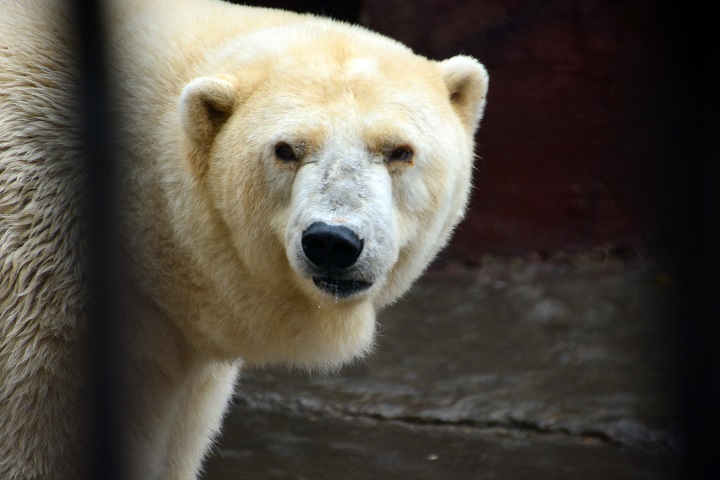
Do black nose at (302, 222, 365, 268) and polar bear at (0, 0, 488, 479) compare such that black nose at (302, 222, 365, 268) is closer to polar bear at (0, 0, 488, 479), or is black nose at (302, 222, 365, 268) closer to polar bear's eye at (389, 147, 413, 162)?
polar bear at (0, 0, 488, 479)

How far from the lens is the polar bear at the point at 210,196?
2.52 meters

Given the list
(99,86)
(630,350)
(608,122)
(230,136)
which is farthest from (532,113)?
(99,86)

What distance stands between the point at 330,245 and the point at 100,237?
2.02ft

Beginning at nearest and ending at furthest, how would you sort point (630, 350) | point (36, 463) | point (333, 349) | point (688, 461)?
point (688, 461)
point (36, 463)
point (333, 349)
point (630, 350)

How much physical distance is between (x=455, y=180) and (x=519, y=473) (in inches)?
79.2

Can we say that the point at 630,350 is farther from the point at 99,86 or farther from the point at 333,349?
the point at 99,86

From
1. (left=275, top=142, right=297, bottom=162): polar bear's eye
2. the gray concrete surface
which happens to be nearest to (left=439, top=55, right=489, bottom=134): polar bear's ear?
(left=275, top=142, right=297, bottom=162): polar bear's eye

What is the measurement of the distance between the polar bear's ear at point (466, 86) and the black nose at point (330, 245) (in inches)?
32.7

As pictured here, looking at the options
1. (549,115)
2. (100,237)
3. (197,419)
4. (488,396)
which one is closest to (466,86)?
(100,237)

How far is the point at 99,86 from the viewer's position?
6.05 feet

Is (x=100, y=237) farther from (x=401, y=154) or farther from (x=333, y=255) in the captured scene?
(x=401, y=154)

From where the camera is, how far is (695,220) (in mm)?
1391

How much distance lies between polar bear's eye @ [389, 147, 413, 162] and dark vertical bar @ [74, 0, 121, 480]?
84 centimetres

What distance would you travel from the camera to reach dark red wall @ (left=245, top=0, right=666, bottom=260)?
5891 millimetres
